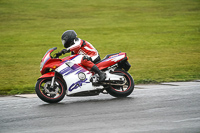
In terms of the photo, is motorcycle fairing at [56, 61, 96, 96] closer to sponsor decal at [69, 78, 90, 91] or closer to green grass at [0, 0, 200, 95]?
sponsor decal at [69, 78, 90, 91]

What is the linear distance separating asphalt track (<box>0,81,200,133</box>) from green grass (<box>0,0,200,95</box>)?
2369 millimetres

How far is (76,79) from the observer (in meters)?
9.12

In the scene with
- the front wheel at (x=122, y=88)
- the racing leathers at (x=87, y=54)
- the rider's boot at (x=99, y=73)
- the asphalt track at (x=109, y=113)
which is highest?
the racing leathers at (x=87, y=54)

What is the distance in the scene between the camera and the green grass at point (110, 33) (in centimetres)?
1470

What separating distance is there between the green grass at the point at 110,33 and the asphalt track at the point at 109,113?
2.37 m

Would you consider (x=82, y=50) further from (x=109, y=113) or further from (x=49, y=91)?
(x=109, y=113)

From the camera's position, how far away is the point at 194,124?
6.52m

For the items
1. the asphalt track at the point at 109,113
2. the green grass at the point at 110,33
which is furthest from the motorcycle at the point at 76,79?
the green grass at the point at 110,33

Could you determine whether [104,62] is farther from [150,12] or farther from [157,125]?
[150,12]

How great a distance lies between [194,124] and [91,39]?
20.3m

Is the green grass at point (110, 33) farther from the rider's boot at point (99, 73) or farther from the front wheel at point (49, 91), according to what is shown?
the rider's boot at point (99, 73)

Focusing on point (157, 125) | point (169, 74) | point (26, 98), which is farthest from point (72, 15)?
point (157, 125)

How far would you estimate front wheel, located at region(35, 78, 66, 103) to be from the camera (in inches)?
348

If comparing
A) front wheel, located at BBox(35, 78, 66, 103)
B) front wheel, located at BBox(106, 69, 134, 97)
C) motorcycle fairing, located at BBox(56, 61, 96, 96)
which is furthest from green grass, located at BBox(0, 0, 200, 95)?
front wheel, located at BBox(106, 69, 134, 97)
